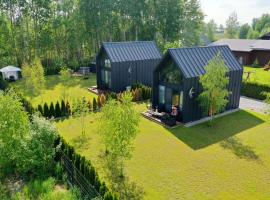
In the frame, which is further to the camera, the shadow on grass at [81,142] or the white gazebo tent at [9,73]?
the white gazebo tent at [9,73]

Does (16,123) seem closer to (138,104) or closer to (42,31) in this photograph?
(138,104)

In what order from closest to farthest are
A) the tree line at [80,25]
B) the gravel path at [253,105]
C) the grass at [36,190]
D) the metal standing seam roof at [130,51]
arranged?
1. the grass at [36,190]
2. the gravel path at [253,105]
3. the metal standing seam roof at [130,51]
4. the tree line at [80,25]

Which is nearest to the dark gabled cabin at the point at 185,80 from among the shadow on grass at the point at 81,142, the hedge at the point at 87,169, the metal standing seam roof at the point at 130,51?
the metal standing seam roof at the point at 130,51

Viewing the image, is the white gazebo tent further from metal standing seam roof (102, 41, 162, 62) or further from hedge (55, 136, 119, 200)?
hedge (55, 136, 119, 200)

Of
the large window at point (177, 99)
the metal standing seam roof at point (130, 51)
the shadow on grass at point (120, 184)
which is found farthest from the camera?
the metal standing seam roof at point (130, 51)

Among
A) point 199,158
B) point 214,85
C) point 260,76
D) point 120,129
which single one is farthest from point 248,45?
point 120,129

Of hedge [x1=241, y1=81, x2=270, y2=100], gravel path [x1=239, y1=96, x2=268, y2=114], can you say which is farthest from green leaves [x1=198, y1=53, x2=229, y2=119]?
hedge [x1=241, y1=81, x2=270, y2=100]

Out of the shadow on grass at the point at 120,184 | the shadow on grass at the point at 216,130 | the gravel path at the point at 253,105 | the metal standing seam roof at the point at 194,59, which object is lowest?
the shadow on grass at the point at 120,184

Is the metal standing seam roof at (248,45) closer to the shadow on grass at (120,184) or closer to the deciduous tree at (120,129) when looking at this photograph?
the deciduous tree at (120,129)
